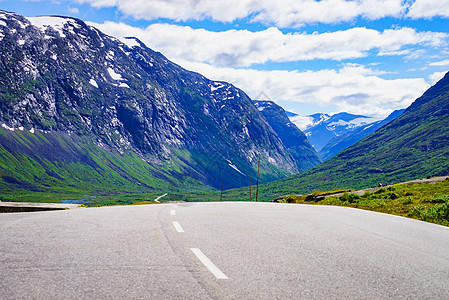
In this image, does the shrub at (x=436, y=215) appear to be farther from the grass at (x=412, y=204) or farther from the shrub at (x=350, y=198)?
the shrub at (x=350, y=198)

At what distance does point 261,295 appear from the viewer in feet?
16.6

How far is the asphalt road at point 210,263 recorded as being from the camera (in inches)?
205

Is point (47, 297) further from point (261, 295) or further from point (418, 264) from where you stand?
point (418, 264)

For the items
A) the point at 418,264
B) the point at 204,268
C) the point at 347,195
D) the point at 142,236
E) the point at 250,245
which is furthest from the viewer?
the point at 347,195

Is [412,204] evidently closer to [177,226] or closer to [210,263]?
[177,226]

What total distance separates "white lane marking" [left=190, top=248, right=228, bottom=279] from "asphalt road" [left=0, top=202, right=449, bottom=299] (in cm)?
2

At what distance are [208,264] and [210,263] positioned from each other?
9 cm

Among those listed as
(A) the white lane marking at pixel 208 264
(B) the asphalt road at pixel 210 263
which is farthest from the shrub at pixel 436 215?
(A) the white lane marking at pixel 208 264

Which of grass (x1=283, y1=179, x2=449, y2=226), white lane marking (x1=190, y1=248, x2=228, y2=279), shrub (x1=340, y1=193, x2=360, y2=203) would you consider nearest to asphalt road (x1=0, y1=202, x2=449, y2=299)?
white lane marking (x1=190, y1=248, x2=228, y2=279)

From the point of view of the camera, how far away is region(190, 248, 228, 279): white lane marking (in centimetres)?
586

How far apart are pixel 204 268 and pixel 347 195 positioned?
32.8m

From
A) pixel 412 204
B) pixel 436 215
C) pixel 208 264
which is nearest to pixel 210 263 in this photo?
→ pixel 208 264

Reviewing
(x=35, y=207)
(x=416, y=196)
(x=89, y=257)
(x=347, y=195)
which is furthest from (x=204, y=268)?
(x=347, y=195)

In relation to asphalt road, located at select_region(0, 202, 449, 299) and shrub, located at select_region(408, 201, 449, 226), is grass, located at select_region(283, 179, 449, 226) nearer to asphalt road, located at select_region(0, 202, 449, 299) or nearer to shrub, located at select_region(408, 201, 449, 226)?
shrub, located at select_region(408, 201, 449, 226)
